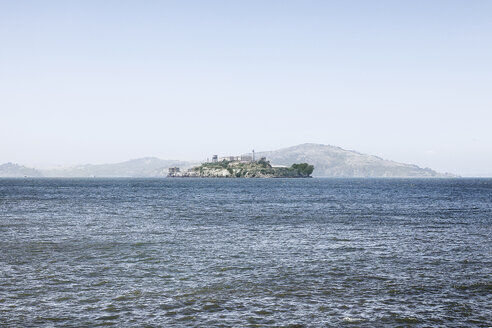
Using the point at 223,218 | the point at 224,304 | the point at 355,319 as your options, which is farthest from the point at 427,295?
the point at 223,218

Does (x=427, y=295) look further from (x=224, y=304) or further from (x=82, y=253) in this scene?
(x=82, y=253)

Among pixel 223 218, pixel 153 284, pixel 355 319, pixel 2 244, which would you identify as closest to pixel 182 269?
pixel 153 284

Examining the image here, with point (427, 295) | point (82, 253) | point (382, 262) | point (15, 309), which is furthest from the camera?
point (82, 253)

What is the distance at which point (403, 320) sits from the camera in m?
18.8

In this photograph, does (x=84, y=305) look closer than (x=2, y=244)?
Yes

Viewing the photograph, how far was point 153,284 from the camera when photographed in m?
24.8

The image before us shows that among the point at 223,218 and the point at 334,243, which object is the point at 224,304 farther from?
the point at 223,218

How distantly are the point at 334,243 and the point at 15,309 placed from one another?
2670 centimetres

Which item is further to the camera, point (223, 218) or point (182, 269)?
point (223, 218)

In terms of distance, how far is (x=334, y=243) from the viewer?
39219 millimetres

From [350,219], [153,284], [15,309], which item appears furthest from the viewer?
[350,219]

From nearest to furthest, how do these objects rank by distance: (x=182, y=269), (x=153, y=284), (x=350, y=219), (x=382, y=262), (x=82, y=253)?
(x=153, y=284) → (x=182, y=269) → (x=382, y=262) → (x=82, y=253) → (x=350, y=219)

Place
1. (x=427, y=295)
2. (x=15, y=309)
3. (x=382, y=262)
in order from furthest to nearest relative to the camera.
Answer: (x=382, y=262) → (x=427, y=295) → (x=15, y=309)

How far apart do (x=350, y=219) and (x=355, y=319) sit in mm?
42562
